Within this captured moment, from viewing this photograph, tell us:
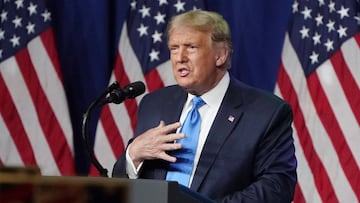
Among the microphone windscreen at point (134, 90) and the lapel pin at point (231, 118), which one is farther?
the lapel pin at point (231, 118)

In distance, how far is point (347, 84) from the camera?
318cm

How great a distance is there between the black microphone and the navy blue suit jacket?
263 mm

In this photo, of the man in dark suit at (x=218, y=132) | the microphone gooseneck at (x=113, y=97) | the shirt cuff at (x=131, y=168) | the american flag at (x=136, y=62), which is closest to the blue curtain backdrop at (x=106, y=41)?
the american flag at (x=136, y=62)

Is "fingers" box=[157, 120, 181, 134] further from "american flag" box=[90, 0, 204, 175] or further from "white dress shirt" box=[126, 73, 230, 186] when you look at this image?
"american flag" box=[90, 0, 204, 175]

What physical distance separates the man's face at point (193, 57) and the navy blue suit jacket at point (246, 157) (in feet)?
0.33

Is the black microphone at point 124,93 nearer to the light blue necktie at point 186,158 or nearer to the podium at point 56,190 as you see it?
the light blue necktie at point 186,158

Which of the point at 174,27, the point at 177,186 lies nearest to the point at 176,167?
the point at 174,27

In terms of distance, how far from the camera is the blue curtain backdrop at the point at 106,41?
11.1 feet

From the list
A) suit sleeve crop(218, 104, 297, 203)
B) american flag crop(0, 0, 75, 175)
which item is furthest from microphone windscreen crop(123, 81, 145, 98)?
american flag crop(0, 0, 75, 175)

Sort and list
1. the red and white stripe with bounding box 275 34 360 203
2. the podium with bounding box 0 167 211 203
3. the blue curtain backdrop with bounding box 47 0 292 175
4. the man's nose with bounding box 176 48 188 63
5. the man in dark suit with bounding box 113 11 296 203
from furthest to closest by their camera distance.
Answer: the blue curtain backdrop with bounding box 47 0 292 175
the red and white stripe with bounding box 275 34 360 203
the man's nose with bounding box 176 48 188 63
the man in dark suit with bounding box 113 11 296 203
the podium with bounding box 0 167 211 203

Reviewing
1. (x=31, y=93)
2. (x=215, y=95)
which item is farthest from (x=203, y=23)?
(x=31, y=93)

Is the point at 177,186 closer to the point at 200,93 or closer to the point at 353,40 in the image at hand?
the point at 200,93

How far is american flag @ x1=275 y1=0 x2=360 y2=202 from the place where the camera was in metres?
3.15

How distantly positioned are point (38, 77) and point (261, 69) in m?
1.06
